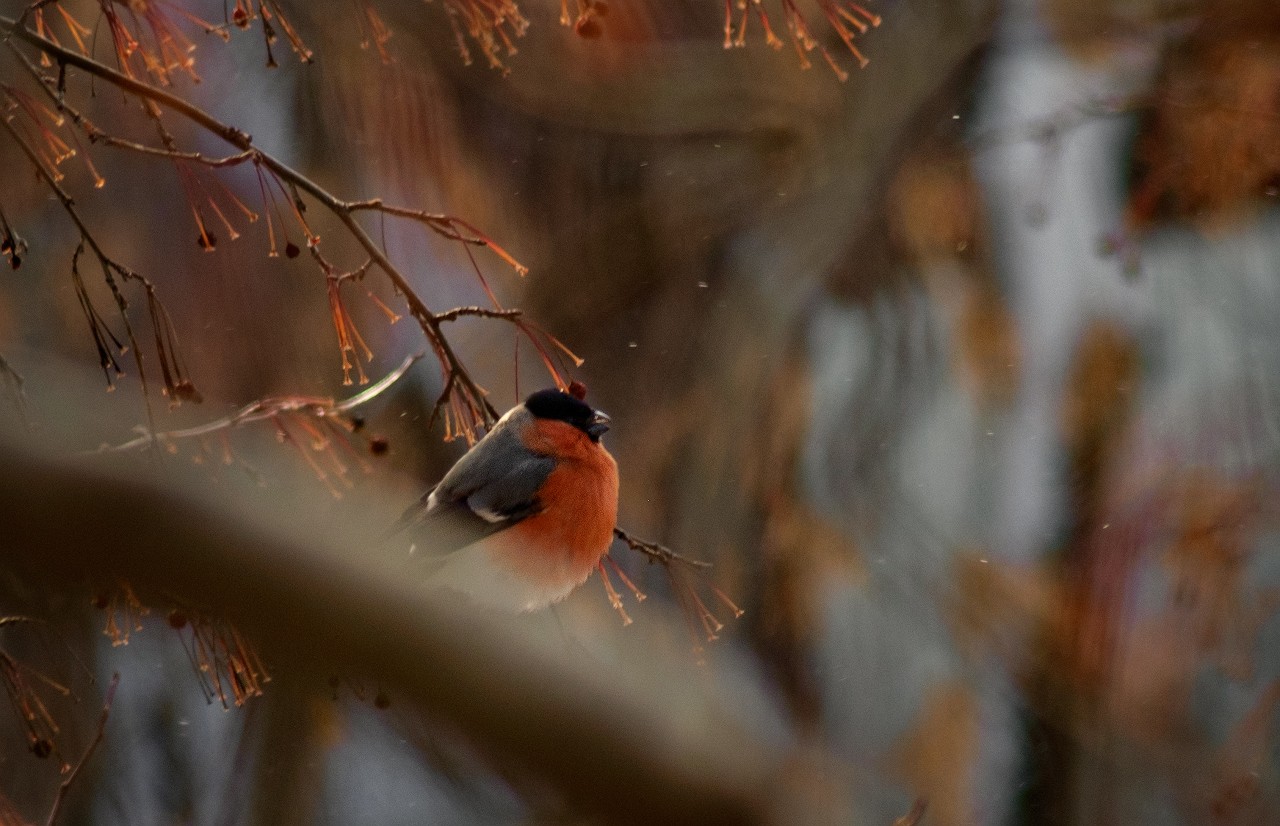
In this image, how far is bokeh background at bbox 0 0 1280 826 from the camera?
173 inches

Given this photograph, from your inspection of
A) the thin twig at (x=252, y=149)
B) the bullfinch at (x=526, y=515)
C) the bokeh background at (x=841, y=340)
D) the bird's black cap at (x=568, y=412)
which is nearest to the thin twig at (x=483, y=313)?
the thin twig at (x=252, y=149)

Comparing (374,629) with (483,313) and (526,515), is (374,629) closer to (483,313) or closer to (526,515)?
(483,313)

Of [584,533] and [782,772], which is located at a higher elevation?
[782,772]

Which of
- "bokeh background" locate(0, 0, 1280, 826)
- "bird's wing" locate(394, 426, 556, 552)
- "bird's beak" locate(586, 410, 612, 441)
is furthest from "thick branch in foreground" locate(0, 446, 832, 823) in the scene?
"bokeh background" locate(0, 0, 1280, 826)

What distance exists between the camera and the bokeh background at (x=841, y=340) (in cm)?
441

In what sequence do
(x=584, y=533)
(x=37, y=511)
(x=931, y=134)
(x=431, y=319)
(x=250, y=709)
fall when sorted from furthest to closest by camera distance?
1. (x=931, y=134)
2. (x=250, y=709)
3. (x=584, y=533)
4. (x=431, y=319)
5. (x=37, y=511)

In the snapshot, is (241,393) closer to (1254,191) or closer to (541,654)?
(1254,191)

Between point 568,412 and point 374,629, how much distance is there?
2.29 metres

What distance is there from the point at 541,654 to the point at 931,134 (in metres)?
4.74

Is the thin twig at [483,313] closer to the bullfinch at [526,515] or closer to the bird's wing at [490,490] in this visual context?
the bullfinch at [526,515]

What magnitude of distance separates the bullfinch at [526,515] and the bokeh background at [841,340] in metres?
1.35

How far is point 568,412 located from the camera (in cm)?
314

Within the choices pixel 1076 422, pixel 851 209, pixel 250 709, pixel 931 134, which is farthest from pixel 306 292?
pixel 1076 422

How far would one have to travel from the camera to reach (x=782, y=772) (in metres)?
1.02
